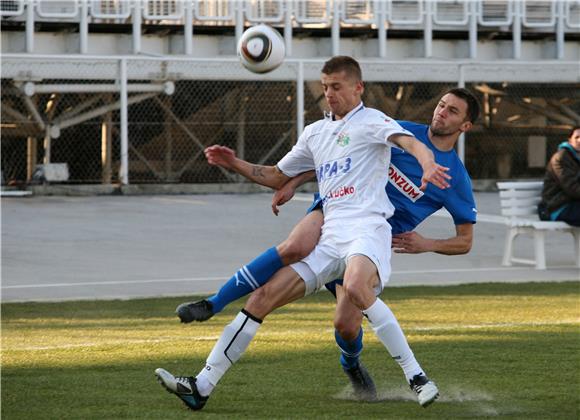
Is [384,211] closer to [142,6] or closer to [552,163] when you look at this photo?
[552,163]

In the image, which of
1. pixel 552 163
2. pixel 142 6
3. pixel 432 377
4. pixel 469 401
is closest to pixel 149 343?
pixel 432 377

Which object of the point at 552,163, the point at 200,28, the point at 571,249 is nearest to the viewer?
the point at 552,163

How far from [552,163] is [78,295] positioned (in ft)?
19.3

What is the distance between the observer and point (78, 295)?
13445mm

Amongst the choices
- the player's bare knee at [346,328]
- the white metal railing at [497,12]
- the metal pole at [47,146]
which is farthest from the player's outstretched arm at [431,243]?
the white metal railing at [497,12]

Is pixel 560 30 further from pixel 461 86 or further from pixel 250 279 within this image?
pixel 250 279

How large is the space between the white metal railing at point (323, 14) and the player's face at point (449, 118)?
54.8 feet

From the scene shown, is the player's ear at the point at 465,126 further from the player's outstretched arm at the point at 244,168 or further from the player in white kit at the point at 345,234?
the player's outstretched arm at the point at 244,168

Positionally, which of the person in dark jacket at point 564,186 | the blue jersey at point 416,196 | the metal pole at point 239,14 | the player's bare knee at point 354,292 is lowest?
the person in dark jacket at point 564,186

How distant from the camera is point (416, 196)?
26.7 ft

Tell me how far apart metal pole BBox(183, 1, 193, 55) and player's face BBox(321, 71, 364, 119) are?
58.0ft

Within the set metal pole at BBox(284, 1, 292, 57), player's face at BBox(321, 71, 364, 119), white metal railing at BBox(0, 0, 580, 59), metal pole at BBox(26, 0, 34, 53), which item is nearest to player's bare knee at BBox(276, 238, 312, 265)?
player's face at BBox(321, 71, 364, 119)

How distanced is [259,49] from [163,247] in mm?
7283

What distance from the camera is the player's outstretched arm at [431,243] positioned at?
25.8 ft
